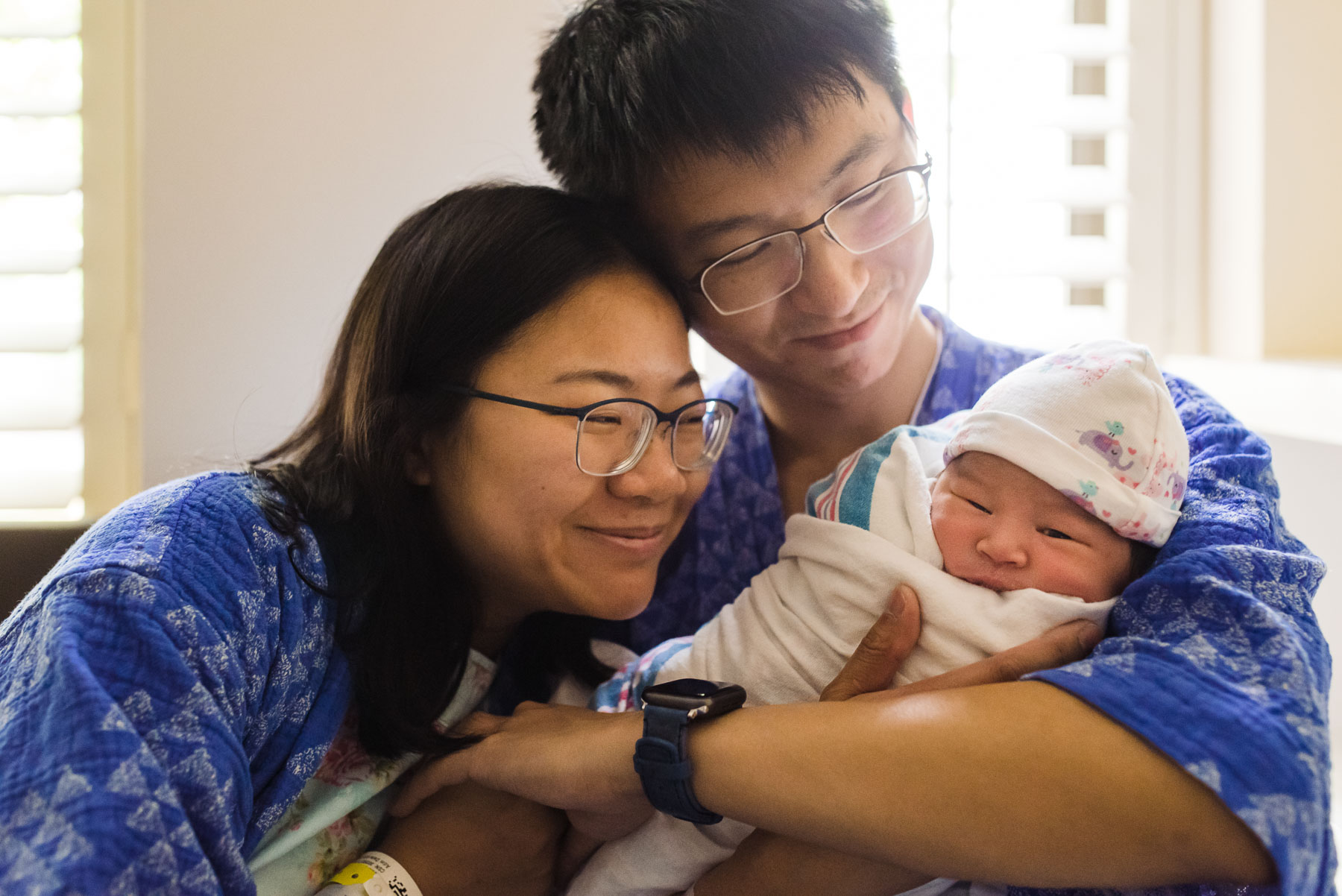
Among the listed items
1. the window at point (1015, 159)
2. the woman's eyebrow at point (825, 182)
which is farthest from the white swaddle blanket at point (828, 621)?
the window at point (1015, 159)

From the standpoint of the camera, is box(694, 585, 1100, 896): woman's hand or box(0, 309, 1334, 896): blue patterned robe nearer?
box(0, 309, 1334, 896): blue patterned robe

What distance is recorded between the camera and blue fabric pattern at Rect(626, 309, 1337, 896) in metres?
0.90

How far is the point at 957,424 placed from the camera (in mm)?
1449

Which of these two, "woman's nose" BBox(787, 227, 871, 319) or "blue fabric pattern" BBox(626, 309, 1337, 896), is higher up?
"woman's nose" BBox(787, 227, 871, 319)

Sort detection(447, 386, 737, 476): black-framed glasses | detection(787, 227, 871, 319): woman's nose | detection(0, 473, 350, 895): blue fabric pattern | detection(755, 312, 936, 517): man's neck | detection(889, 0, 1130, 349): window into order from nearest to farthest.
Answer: detection(0, 473, 350, 895): blue fabric pattern < detection(447, 386, 737, 476): black-framed glasses < detection(787, 227, 871, 319): woman's nose < detection(755, 312, 936, 517): man's neck < detection(889, 0, 1130, 349): window

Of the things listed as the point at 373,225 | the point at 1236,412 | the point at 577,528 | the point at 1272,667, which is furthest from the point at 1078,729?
the point at 373,225

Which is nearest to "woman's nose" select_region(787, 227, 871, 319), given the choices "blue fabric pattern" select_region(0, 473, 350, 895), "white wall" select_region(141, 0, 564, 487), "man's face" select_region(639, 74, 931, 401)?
"man's face" select_region(639, 74, 931, 401)

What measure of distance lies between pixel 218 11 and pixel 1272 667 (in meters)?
2.40

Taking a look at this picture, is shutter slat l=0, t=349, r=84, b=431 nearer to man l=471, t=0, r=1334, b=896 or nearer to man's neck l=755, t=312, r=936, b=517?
man l=471, t=0, r=1334, b=896

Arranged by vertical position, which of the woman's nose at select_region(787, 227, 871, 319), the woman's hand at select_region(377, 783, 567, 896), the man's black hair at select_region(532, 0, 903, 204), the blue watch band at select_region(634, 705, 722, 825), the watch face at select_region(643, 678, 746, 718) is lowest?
the woman's hand at select_region(377, 783, 567, 896)

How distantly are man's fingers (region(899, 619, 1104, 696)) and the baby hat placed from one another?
5.6 inches

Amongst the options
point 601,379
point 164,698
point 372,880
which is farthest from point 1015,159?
point 164,698

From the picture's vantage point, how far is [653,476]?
1.35 meters

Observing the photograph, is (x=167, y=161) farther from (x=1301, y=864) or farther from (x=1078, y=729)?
(x=1301, y=864)
